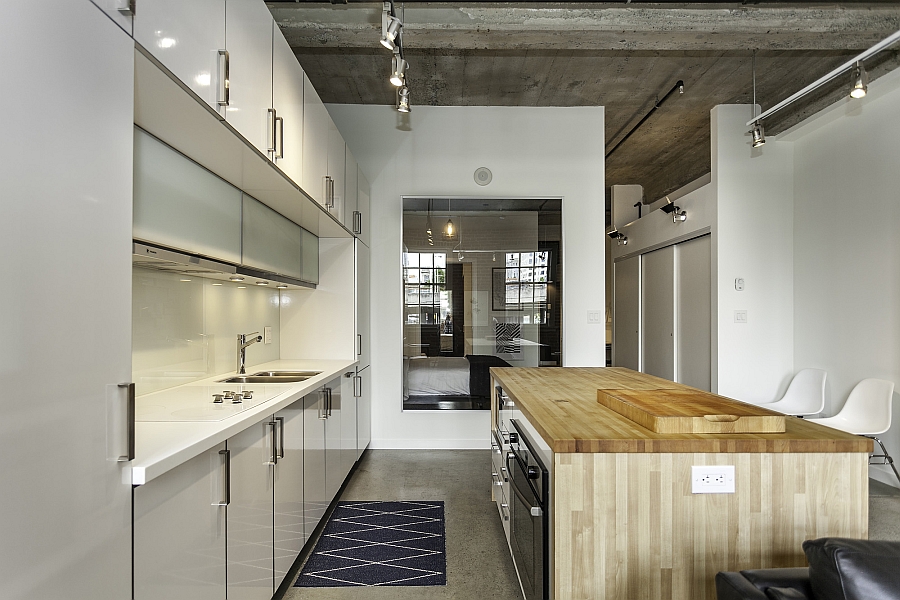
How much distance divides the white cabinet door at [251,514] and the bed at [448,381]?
263cm

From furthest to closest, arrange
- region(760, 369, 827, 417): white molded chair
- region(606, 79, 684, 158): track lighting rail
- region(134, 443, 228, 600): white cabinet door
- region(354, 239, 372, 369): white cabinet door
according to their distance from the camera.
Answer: region(606, 79, 684, 158): track lighting rail < region(760, 369, 827, 417): white molded chair < region(354, 239, 372, 369): white cabinet door < region(134, 443, 228, 600): white cabinet door

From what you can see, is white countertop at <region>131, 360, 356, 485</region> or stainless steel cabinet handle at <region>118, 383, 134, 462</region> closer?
stainless steel cabinet handle at <region>118, 383, 134, 462</region>

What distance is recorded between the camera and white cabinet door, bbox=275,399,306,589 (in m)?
2.10

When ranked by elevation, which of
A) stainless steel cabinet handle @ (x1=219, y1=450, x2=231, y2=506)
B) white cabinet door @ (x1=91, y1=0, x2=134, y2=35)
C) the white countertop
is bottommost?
stainless steel cabinet handle @ (x1=219, y1=450, x2=231, y2=506)

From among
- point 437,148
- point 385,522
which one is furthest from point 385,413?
point 437,148

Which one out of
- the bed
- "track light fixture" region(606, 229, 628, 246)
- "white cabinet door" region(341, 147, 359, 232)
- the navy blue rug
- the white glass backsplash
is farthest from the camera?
"track light fixture" region(606, 229, 628, 246)

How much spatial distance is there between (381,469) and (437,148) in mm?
2789

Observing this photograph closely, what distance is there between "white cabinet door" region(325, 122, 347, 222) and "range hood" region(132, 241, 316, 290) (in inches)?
21.0

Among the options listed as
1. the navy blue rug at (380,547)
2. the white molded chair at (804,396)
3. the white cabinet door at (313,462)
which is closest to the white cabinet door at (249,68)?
the white cabinet door at (313,462)

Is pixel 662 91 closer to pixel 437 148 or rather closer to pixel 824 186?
pixel 824 186

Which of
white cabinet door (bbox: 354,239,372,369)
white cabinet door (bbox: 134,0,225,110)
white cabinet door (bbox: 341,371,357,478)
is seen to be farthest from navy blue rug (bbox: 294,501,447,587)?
white cabinet door (bbox: 134,0,225,110)

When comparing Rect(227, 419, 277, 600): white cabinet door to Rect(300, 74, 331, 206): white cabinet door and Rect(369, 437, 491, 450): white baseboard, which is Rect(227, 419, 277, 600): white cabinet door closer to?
Rect(300, 74, 331, 206): white cabinet door

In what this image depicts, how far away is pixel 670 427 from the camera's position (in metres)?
1.53

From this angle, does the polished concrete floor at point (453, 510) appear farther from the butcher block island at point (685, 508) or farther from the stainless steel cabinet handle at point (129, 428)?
the stainless steel cabinet handle at point (129, 428)
